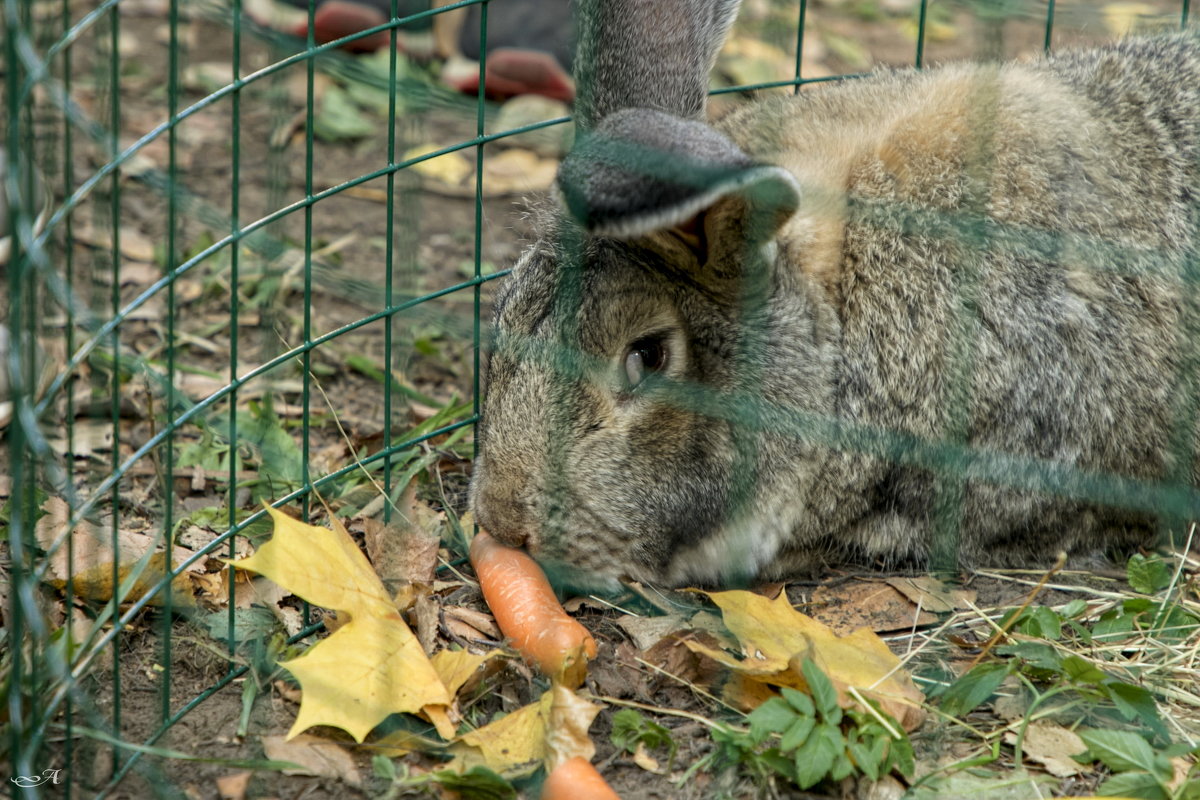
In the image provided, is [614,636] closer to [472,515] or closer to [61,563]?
[472,515]

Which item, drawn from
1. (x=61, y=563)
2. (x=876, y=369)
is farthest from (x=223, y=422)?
(x=876, y=369)

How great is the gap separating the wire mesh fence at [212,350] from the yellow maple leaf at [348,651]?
0.19m

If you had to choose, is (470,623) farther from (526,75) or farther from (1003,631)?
(526,75)

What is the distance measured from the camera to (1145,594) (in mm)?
3555

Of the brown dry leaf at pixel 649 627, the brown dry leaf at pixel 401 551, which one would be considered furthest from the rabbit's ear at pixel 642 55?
the brown dry leaf at pixel 649 627

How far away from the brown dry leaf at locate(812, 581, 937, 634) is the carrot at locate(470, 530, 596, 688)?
0.66m

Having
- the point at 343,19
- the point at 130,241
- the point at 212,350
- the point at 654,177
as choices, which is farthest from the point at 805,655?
the point at 343,19

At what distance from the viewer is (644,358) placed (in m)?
3.42

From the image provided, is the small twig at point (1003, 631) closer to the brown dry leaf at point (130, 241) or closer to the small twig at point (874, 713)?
the small twig at point (874, 713)

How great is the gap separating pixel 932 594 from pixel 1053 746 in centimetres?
73

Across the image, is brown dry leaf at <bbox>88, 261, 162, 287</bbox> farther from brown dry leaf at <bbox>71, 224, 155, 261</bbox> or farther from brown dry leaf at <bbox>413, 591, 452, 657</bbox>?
brown dry leaf at <bbox>413, 591, 452, 657</bbox>

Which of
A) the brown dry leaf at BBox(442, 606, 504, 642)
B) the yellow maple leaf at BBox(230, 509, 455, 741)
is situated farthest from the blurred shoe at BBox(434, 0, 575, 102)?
the yellow maple leaf at BBox(230, 509, 455, 741)

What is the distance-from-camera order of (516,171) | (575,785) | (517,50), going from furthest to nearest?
(517,50) < (516,171) < (575,785)

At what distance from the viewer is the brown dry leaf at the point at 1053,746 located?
285cm
